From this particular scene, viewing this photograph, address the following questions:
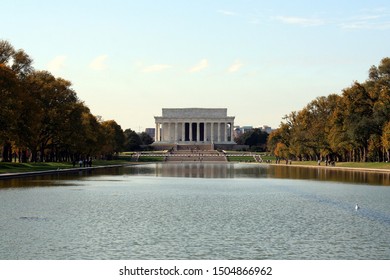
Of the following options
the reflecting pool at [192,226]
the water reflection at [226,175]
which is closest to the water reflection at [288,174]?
the water reflection at [226,175]

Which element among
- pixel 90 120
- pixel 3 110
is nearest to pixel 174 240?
pixel 3 110

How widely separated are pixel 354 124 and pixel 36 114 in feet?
124

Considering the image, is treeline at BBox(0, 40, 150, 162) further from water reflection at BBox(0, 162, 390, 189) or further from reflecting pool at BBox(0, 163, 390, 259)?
reflecting pool at BBox(0, 163, 390, 259)

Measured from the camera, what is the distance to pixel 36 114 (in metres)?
67.2

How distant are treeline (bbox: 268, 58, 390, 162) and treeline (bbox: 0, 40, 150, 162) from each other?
32.9 m

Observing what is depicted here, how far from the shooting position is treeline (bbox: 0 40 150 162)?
60.2 m

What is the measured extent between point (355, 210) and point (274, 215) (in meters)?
3.99

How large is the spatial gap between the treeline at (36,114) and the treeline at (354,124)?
108 feet

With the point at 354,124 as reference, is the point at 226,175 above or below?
below

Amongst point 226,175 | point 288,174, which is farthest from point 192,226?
point 288,174

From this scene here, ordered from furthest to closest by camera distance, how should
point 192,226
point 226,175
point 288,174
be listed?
point 288,174 → point 226,175 → point 192,226

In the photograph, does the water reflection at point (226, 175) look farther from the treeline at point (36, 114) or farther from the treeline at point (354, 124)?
the treeline at point (354, 124)

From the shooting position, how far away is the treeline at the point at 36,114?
60.2m

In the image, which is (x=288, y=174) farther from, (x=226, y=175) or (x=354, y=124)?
(x=354, y=124)
